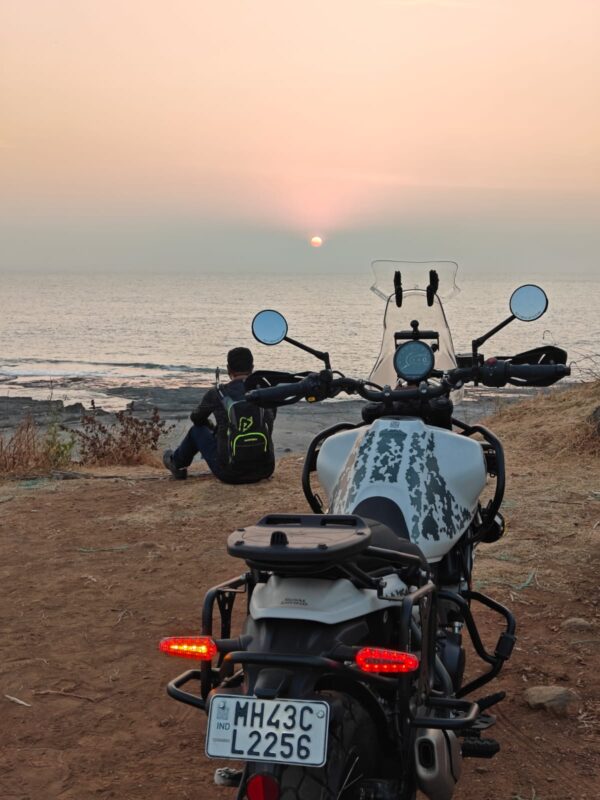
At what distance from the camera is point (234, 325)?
187ft

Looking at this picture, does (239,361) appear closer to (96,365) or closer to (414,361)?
(414,361)

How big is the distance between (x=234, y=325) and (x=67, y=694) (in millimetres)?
53237

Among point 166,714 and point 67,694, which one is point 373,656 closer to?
point 166,714

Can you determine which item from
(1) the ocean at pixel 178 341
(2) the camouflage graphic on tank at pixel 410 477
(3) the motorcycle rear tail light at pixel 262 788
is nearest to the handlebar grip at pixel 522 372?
(2) the camouflage graphic on tank at pixel 410 477

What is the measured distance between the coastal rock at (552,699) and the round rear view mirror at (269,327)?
2.08 metres

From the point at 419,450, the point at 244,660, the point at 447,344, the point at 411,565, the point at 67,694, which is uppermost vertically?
the point at 447,344

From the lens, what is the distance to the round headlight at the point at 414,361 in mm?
3432

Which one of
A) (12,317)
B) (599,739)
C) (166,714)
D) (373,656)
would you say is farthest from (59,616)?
(12,317)

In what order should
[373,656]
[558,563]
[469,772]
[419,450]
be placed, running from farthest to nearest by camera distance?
[558,563] < [469,772] < [419,450] < [373,656]

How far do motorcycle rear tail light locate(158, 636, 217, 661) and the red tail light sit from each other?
449mm

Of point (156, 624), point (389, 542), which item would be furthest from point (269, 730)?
point (156, 624)

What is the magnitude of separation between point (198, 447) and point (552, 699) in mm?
5800

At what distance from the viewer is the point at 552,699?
154 inches

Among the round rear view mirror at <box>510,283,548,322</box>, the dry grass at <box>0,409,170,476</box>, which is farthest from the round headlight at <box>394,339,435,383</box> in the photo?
the dry grass at <box>0,409,170,476</box>
